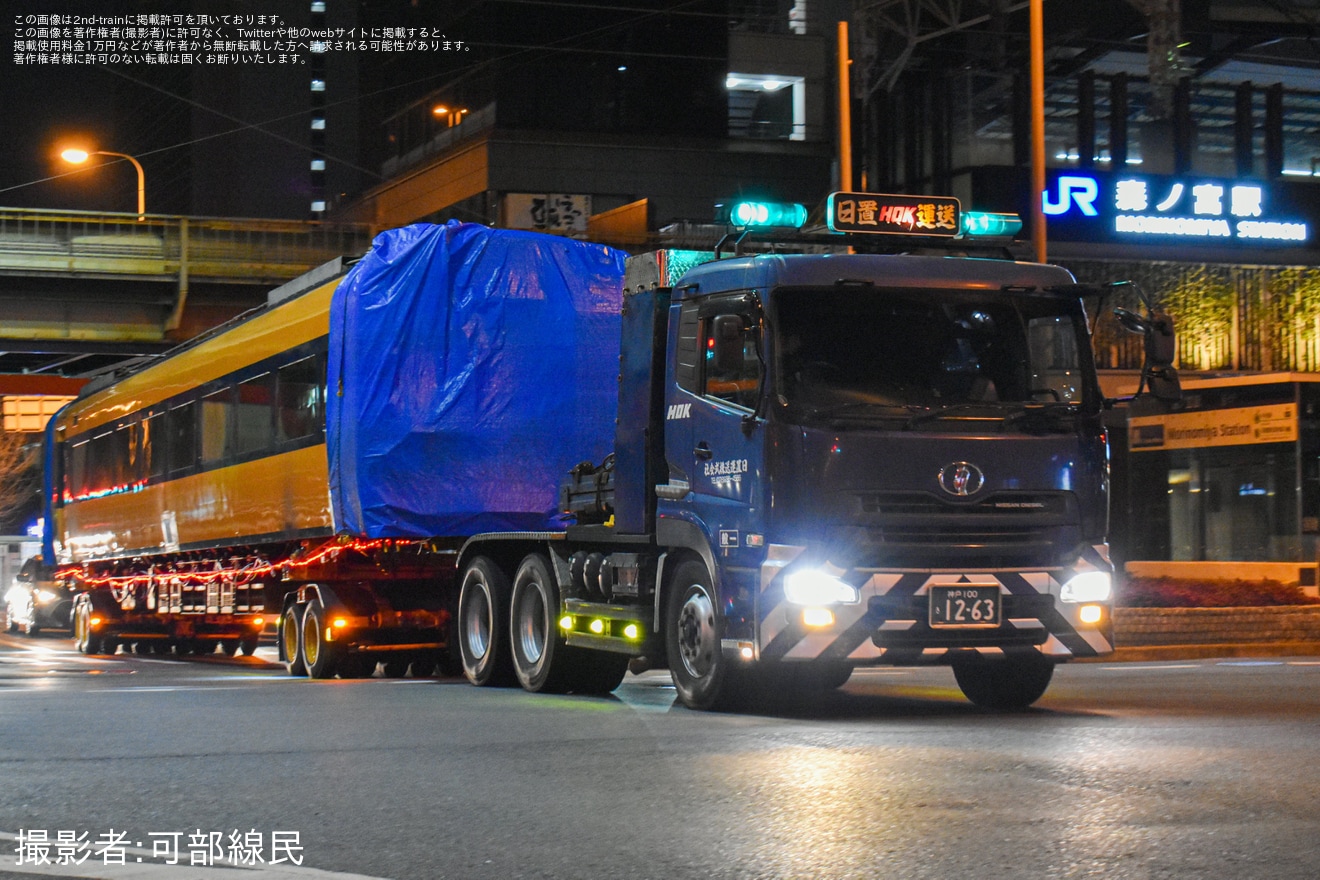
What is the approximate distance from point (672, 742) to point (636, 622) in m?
→ 2.68

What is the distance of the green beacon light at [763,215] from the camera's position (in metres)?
12.4

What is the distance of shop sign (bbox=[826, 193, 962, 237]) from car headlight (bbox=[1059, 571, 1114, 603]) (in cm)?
274

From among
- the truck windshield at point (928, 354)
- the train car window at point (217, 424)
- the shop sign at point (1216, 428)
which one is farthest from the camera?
the shop sign at point (1216, 428)

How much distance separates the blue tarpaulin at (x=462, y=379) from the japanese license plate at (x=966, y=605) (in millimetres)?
5377

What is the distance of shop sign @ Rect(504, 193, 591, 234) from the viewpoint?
60406 mm

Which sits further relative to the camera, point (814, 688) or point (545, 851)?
point (814, 688)

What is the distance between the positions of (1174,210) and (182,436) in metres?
27.3

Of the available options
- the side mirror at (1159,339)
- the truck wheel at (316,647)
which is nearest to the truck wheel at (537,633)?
the truck wheel at (316,647)

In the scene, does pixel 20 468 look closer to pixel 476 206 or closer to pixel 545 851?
pixel 476 206

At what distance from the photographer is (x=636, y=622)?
12617 millimetres

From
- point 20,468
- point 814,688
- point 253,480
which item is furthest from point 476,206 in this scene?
point 814,688

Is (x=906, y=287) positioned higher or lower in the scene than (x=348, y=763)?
higher

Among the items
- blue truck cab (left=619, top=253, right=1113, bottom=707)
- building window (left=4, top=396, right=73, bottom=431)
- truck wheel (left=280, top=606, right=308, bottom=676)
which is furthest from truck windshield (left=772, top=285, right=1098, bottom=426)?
building window (left=4, top=396, right=73, bottom=431)

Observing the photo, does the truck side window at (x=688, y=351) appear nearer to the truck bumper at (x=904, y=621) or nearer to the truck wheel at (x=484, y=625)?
the truck bumper at (x=904, y=621)
